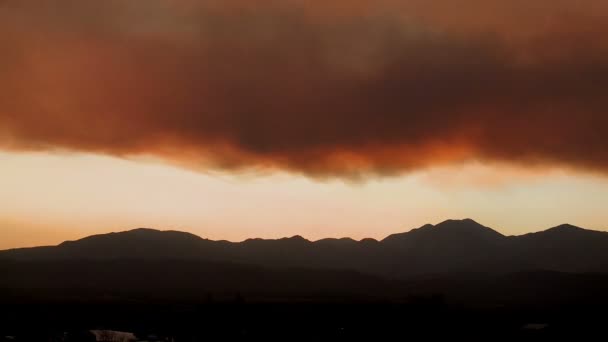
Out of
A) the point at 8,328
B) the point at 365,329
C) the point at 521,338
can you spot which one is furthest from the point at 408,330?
the point at 8,328

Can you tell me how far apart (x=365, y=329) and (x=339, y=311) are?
3610cm

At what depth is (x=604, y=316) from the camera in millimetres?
103812

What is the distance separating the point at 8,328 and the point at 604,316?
80304mm

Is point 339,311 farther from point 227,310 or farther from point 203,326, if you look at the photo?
point 203,326

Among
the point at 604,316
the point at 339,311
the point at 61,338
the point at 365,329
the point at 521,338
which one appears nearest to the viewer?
the point at 61,338

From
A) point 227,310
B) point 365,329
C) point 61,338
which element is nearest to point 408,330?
point 365,329

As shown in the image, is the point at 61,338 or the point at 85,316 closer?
the point at 61,338

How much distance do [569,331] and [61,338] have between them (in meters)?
55.1

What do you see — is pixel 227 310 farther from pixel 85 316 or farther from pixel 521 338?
pixel 521 338

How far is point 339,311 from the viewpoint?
4828 inches

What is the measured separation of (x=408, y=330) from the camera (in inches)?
3430

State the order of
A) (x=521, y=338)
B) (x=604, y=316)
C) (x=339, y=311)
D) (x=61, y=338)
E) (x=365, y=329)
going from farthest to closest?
(x=339, y=311) < (x=604, y=316) < (x=365, y=329) < (x=521, y=338) < (x=61, y=338)

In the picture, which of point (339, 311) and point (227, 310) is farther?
point (339, 311)

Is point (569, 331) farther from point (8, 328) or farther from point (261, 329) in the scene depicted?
point (8, 328)
